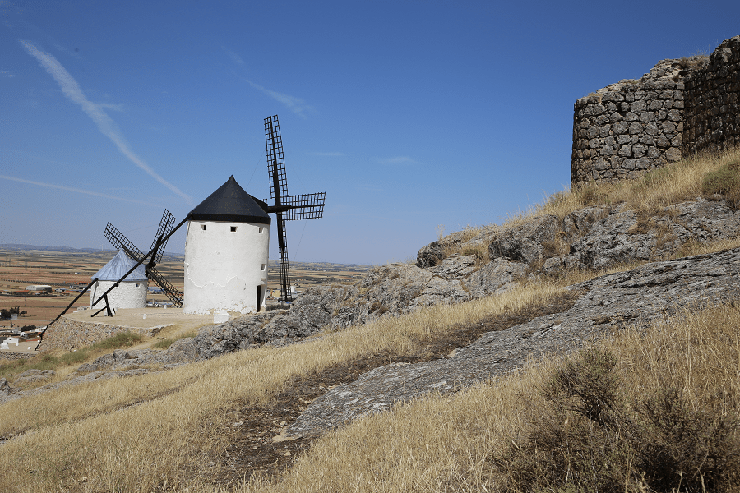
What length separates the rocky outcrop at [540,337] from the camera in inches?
230

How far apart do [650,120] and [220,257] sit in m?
22.2

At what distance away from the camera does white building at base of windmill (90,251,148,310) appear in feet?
111

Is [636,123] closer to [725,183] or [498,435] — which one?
[725,183]

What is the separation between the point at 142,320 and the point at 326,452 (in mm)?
25649

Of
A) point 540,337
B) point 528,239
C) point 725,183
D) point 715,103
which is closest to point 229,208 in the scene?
point 528,239

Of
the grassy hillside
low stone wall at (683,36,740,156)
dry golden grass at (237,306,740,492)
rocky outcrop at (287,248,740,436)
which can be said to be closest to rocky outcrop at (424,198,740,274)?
rocky outcrop at (287,248,740,436)

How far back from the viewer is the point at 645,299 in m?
6.96

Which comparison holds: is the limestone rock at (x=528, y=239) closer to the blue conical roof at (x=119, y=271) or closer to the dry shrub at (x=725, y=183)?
the dry shrub at (x=725, y=183)

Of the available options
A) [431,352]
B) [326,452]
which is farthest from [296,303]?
[326,452]

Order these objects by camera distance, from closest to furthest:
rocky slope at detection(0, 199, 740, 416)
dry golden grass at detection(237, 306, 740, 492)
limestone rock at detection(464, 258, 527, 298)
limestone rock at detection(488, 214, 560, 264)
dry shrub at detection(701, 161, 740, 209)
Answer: dry golden grass at detection(237, 306, 740, 492) < rocky slope at detection(0, 199, 740, 416) < dry shrub at detection(701, 161, 740, 209) < limestone rock at detection(464, 258, 527, 298) < limestone rock at detection(488, 214, 560, 264)

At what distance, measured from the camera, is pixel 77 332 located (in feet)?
90.4

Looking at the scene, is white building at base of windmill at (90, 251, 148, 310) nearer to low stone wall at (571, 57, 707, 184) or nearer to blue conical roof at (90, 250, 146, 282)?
blue conical roof at (90, 250, 146, 282)

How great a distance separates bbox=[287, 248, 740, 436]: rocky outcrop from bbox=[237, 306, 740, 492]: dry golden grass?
724 mm

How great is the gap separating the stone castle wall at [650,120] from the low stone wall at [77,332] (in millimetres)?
22332
